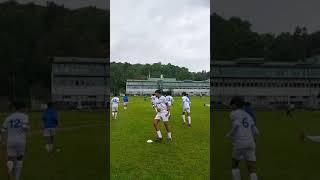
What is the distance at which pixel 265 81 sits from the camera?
1170 cm

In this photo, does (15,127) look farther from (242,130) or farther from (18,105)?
(242,130)

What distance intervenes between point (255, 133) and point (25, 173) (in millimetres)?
5215

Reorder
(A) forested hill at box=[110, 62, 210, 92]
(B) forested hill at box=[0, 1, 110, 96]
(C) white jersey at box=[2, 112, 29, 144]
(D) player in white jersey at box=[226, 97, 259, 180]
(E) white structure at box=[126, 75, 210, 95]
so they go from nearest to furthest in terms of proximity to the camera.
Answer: (D) player in white jersey at box=[226, 97, 259, 180]
(C) white jersey at box=[2, 112, 29, 144]
(B) forested hill at box=[0, 1, 110, 96]
(E) white structure at box=[126, 75, 210, 95]
(A) forested hill at box=[110, 62, 210, 92]

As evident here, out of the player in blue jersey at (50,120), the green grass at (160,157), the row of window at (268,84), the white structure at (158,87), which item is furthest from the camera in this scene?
the white structure at (158,87)

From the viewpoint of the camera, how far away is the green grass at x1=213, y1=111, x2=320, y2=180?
10.3 m

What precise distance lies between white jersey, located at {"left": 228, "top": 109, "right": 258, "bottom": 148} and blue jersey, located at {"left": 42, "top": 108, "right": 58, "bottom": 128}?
21.0 feet

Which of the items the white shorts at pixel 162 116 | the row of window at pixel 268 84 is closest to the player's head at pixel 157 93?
the white shorts at pixel 162 116

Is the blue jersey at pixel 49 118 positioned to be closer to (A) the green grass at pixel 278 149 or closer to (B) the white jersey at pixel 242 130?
(A) the green grass at pixel 278 149

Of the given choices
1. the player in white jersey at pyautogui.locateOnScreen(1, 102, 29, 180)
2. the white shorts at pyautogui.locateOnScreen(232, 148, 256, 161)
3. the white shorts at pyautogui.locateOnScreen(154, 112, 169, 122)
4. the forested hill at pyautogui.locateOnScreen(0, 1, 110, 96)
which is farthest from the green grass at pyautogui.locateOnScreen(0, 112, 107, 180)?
the white shorts at pyautogui.locateOnScreen(232, 148, 256, 161)

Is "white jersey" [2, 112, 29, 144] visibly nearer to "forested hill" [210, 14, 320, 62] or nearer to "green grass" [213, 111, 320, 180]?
"green grass" [213, 111, 320, 180]

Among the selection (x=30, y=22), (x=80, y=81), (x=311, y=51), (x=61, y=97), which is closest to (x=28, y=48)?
(x=30, y=22)

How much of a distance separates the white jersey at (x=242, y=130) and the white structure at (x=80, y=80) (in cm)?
375

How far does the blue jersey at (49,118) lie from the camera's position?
13008 millimetres

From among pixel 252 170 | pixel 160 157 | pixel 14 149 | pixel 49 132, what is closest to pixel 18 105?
pixel 14 149
